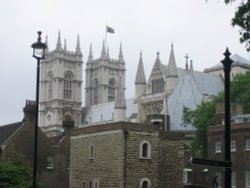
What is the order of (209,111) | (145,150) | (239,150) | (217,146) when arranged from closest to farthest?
1. (145,150)
2. (239,150)
3. (217,146)
4. (209,111)

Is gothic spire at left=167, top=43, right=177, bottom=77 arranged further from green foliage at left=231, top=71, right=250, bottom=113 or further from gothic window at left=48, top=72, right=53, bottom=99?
gothic window at left=48, top=72, right=53, bottom=99

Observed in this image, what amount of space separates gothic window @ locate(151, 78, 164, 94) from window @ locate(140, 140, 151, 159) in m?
80.3

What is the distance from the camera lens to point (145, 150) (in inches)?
1925

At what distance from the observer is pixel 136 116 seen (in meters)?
126

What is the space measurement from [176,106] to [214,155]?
44.7 m

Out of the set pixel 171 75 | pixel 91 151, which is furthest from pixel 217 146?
pixel 171 75

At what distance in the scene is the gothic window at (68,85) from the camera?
18343 centimetres

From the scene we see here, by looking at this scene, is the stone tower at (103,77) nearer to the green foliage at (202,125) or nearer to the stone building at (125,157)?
the green foliage at (202,125)

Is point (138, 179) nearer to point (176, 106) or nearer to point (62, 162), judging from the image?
point (62, 162)

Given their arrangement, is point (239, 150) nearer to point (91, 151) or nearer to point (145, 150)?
point (145, 150)

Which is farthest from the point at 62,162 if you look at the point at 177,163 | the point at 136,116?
the point at 136,116

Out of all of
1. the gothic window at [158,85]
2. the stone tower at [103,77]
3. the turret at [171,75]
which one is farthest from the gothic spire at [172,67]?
the stone tower at [103,77]

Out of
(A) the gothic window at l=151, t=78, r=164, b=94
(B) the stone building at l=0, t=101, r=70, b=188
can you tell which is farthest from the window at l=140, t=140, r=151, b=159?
(A) the gothic window at l=151, t=78, r=164, b=94

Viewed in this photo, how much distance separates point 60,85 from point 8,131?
123m
